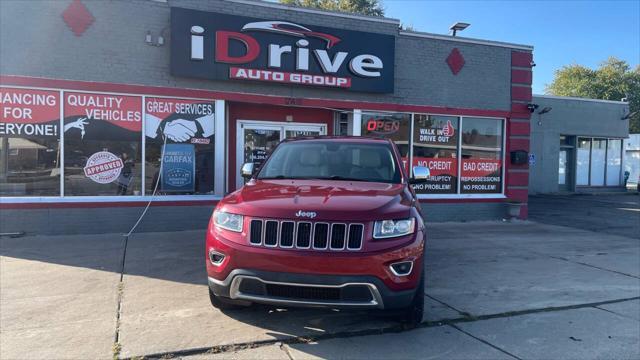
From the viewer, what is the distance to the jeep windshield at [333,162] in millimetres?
5465

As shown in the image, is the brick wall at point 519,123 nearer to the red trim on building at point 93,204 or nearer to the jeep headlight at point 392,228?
the red trim on building at point 93,204

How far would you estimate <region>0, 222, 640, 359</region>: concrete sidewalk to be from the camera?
4.23 meters

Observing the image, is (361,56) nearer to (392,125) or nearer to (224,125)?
(392,125)

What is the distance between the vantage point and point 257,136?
453 inches

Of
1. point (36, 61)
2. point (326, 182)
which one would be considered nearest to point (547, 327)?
point (326, 182)

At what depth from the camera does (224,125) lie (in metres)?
10.8

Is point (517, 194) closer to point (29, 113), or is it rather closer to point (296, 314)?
point (296, 314)

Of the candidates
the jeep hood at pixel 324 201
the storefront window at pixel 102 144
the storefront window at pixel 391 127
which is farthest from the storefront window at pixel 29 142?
the storefront window at pixel 391 127

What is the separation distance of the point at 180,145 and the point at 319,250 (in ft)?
23.1

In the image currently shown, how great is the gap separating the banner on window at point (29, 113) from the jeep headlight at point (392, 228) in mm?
7742

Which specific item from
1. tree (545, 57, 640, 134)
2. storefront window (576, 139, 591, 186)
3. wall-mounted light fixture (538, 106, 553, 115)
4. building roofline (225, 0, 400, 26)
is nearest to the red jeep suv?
building roofline (225, 0, 400, 26)

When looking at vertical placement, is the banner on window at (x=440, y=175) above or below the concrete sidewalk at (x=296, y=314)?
above

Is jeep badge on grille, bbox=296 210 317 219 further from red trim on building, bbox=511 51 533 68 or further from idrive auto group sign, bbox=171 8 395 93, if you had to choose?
red trim on building, bbox=511 51 533 68

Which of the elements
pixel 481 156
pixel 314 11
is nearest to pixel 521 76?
pixel 481 156
